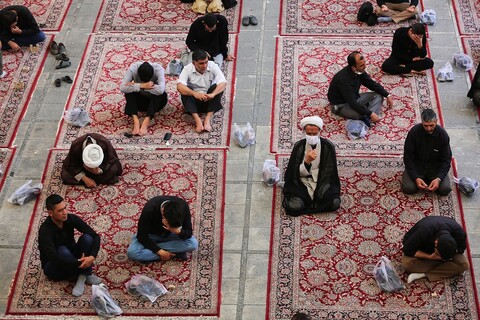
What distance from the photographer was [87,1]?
1123cm

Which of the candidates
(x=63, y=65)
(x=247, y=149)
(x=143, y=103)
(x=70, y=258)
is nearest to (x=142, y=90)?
(x=143, y=103)

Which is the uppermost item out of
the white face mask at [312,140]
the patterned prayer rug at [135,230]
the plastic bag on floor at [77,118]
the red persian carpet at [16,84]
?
the white face mask at [312,140]

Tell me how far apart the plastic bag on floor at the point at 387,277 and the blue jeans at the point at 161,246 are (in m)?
1.57

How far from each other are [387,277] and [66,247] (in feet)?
8.74

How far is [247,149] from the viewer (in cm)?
875

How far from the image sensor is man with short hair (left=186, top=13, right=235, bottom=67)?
9.70m

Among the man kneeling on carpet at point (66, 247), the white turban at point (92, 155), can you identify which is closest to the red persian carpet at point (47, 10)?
the white turban at point (92, 155)

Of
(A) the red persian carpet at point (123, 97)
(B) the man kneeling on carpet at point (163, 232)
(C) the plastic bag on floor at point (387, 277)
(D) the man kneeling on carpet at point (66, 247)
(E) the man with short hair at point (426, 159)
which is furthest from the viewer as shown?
(A) the red persian carpet at point (123, 97)

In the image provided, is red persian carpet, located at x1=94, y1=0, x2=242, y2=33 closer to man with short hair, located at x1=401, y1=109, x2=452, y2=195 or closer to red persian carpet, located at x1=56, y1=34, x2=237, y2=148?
red persian carpet, located at x1=56, y1=34, x2=237, y2=148

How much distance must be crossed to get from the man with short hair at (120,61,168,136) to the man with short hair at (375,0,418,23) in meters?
3.06

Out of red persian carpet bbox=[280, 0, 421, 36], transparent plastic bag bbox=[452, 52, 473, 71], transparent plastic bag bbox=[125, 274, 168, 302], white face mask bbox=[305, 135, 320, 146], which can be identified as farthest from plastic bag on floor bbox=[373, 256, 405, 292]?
red persian carpet bbox=[280, 0, 421, 36]

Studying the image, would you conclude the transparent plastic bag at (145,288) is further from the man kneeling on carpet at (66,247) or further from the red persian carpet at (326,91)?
the red persian carpet at (326,91)

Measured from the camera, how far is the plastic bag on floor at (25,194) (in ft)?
26.8

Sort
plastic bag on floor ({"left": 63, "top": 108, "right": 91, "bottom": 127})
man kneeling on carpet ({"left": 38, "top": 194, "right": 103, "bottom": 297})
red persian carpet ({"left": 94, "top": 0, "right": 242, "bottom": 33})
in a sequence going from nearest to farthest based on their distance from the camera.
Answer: man kneeling on carpet ({"left": 38, "top": 194, "right": 103, "bottom": 297}) → plastic bag on floor ({"left": 63, "top": 108, "right": 91, "bottom": 127}) → red persian carpet ({"left": 94, "top": 0, "right": 242, "bottom": 33})
